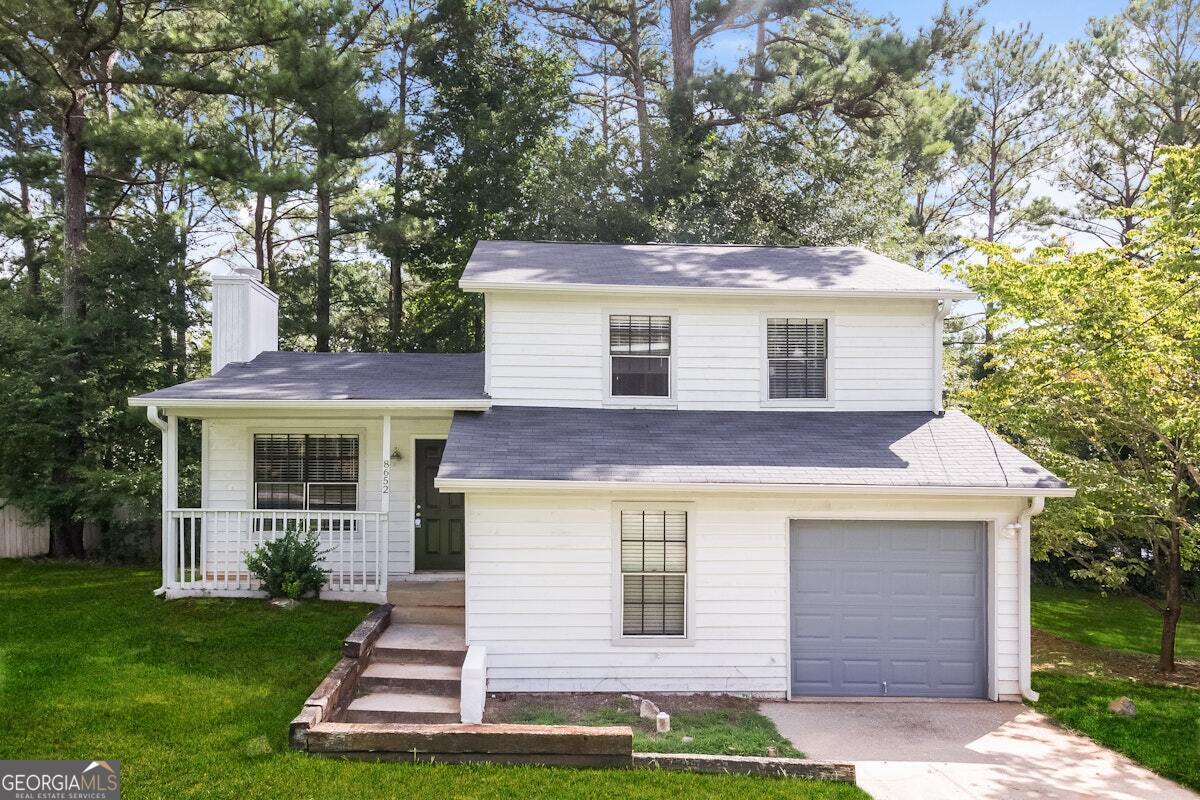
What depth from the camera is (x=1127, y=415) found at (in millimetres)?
10328

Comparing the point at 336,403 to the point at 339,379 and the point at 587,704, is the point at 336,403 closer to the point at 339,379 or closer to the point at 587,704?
the point at 339,379

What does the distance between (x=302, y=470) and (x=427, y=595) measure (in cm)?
303

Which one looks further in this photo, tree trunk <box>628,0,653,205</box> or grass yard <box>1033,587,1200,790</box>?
tree trunk <box>628,0,653,205</box>

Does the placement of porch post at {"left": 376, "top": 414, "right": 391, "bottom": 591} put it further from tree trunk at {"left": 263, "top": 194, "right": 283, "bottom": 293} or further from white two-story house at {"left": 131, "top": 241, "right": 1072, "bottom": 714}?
tree trunk at {"left": 263, "top": 194, "right": 283, "bottom": 293}

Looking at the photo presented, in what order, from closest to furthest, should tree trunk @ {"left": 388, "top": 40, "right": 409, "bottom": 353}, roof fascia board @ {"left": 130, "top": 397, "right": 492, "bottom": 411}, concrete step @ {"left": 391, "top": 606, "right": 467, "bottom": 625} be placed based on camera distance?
concrete step @ {"left": 391, "top": 606, "right": 467, "bottom": 625} < roof fascia board @ {"left": 130, "top": 397, "right": 492, "bottom": 411} < tree trunk @ {"left": 388, "top": 40, "right": 409, "bottom": 353}

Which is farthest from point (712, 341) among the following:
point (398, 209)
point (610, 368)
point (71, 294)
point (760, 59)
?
point (760, 59)

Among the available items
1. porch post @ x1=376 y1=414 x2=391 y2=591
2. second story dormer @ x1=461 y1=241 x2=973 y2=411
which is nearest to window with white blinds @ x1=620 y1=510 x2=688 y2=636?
second story dormer @ x1=461 y1=241 x2=973 y2=411

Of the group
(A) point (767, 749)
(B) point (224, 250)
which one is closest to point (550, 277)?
(A) point (767, 749)

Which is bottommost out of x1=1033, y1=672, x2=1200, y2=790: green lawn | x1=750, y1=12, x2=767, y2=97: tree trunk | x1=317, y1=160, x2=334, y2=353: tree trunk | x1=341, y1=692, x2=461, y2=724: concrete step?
x1=1033, y1=672, x2=1200, y2=790: green lawn

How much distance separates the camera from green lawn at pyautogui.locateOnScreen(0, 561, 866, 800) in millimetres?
6012

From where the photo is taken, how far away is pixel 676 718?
308 inches

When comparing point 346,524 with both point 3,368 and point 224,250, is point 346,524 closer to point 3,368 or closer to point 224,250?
point 3,368

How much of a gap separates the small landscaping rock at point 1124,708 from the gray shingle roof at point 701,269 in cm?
522

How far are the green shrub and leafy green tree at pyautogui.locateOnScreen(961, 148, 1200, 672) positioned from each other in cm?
962
